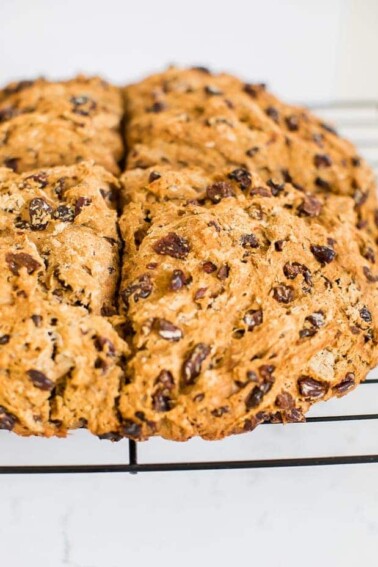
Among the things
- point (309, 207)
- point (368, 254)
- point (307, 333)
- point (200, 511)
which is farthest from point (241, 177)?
point (200, 511)

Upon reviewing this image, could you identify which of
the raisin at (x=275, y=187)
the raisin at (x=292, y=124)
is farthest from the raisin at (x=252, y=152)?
the raisin at (x=292, y=124)

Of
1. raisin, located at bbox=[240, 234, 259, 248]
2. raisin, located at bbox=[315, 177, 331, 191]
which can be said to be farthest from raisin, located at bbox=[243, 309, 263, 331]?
raisin, located at bbox=[315, 177, 331, 191]

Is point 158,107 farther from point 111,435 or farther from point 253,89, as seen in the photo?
point 111,435

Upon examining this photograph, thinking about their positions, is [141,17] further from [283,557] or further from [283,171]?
[283,557]

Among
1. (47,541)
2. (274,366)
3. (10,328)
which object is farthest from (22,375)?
(274,366)

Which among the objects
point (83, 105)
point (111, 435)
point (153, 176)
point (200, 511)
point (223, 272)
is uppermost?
point (83, 105)

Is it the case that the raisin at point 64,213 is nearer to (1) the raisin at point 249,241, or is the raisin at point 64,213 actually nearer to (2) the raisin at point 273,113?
(1) the raisin at point 249,241

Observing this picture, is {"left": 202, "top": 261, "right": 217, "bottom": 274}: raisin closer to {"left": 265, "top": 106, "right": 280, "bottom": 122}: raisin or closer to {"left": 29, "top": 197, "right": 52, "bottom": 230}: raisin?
{"left": 29, "top": 197, "right": 52, "bottom": 230}: raisin
